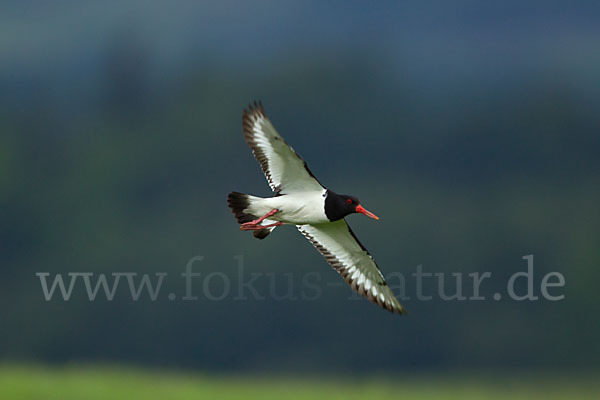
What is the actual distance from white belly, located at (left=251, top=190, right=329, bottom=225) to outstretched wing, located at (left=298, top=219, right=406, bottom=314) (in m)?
0.51

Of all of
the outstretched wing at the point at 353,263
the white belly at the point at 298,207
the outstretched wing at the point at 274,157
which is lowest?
the outstretched wing at the point at 353,263

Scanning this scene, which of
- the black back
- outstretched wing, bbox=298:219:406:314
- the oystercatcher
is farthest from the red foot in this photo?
outstretched wing, bbox=298:219:406:314

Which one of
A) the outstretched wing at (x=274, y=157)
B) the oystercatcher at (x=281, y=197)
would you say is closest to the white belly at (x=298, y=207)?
the oystercatcher at (x=281, y=197)

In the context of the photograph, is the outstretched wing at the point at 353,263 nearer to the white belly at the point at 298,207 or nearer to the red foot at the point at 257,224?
the white belly at the point at 298,207

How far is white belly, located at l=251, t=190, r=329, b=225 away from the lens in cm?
933

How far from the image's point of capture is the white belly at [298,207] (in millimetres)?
9328

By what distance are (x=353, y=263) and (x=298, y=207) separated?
118 cm

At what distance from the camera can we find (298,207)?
9.31m

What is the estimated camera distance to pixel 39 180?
6869 cm

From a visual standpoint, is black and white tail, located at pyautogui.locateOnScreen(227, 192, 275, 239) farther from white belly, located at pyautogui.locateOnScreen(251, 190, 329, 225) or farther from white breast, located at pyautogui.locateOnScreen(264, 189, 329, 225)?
white breast, located at pyautogui.locateOnScreen(264, 189, 329, 225)

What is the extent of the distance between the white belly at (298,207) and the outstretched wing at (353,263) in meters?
0.51

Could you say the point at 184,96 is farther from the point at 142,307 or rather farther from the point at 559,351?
the point at 559,351

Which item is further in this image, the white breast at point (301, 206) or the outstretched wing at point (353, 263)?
the outstretched wing at point (353, 263)

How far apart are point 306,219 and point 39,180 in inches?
2468
